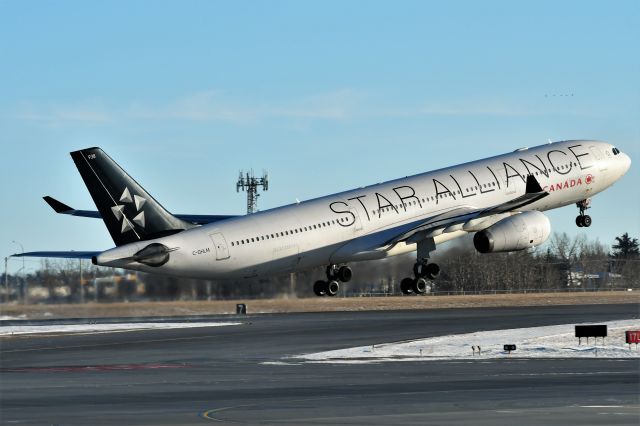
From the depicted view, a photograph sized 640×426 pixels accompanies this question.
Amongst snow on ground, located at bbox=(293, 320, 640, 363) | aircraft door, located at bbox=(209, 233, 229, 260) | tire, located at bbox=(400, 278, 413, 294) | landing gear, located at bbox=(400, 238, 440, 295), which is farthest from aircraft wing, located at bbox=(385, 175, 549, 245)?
aircraft door, located at bbox=(209, 233, 229, 260)

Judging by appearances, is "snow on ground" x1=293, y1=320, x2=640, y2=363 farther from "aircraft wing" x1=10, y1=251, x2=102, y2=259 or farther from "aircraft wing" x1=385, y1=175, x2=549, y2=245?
"aircraft wing" x1=10, y1=251, x2=102, y2=259

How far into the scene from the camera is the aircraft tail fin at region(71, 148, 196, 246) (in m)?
65.3

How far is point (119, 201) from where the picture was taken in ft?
216

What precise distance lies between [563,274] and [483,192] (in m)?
69.4

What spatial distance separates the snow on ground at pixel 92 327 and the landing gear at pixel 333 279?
22539mm

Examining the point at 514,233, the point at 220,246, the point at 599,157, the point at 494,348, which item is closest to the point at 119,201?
the point at 220,246

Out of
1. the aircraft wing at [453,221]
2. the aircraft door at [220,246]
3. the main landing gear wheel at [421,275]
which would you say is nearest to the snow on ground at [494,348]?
the main landing gear wheel at [421,275]

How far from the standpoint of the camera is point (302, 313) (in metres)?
119

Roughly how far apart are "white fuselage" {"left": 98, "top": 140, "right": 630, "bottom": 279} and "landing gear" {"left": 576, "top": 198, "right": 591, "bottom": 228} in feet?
4.96

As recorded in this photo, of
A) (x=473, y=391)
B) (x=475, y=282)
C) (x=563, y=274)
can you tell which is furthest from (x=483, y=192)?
(x=563, y=274)

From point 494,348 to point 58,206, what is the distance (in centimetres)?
2592

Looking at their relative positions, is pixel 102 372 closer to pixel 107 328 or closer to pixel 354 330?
pixel 354 330

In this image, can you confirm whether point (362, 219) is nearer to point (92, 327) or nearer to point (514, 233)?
point (514, 233)

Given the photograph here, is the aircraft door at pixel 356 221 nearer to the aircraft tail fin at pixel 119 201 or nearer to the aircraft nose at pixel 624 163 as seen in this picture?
the aircraft tail fin at pixel 119 201
